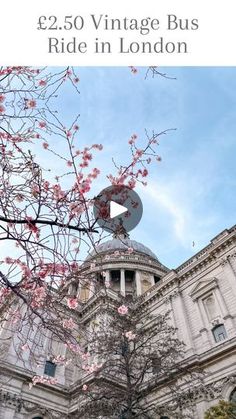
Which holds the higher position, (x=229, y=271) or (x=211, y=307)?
(x=229, y=271)

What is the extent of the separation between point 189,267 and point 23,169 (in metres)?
21.9

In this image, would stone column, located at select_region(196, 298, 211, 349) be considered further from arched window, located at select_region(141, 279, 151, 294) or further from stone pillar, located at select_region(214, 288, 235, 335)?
arched window, located at select_region(141, 279, 151, 294)

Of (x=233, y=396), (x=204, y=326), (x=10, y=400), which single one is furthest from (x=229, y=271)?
(x=10, y=400)

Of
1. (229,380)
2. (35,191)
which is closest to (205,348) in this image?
(229,380)

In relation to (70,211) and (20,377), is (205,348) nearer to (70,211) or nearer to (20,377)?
(20,377)

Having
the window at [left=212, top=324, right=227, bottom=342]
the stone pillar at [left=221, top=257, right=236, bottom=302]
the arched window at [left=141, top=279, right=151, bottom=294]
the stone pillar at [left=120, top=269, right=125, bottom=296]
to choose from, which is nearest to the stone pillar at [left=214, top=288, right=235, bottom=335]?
the window at [left=212, top=324, right=227, bottom=342]

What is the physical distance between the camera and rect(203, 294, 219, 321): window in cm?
2187

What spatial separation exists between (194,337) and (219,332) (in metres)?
2.09

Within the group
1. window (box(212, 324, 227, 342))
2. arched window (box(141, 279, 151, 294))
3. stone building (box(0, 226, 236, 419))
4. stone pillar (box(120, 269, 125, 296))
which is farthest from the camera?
arched window (box(141, 279, 151, 294))

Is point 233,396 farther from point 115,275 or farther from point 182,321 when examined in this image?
point 115,275

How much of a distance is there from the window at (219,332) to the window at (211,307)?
2.65ft

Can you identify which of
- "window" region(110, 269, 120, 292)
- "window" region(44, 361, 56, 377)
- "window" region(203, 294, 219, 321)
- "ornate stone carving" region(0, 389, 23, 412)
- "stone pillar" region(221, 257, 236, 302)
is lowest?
"ornate stone carving" region(0, 389, 23, 412)

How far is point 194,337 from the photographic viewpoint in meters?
21.9
